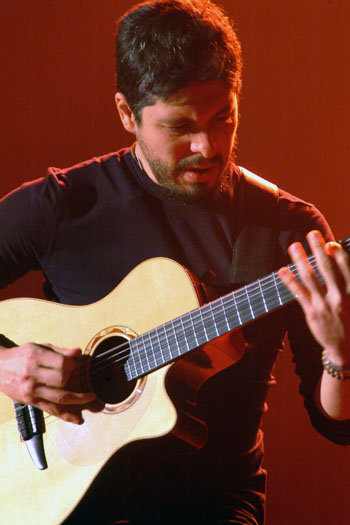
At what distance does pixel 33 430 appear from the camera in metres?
1.51

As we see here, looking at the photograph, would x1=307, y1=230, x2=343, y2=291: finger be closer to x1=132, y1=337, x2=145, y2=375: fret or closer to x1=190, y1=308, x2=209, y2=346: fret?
x1=190, y1=308, x2=209, y2=346: fret

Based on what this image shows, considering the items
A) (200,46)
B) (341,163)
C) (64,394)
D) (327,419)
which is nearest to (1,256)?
(64,394)

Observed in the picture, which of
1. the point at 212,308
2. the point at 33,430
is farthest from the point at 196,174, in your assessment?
the point at 33,430

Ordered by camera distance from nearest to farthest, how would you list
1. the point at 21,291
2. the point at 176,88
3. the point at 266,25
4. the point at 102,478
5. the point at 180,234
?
the point at 102,478, the point at 176,88, the point at 180,234, the point at 266,25, the point at 21,291

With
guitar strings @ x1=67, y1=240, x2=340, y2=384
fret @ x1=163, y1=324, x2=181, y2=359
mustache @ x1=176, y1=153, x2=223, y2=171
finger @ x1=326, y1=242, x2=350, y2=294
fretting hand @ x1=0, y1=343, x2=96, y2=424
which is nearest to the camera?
finger @ x1=326, y1=242, x2=350, y2=294

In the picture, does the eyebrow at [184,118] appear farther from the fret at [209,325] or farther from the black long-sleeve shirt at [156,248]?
the fret at [209,325]

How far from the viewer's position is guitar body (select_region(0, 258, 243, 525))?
A: 4.40 feet

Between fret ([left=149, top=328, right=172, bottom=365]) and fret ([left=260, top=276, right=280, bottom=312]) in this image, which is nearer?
fret ([left=260, top=276, right=280, bottom=312])

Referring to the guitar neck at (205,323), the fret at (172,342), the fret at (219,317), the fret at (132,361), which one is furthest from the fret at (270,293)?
the fret at (132,361)

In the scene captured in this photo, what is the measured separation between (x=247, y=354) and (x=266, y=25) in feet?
4.38

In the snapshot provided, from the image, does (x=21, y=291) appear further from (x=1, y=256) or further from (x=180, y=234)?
(x=180, y=234)

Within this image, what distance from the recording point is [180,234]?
1.64 metres

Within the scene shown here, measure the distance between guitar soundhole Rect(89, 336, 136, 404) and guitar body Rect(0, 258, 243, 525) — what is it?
22 millimetres

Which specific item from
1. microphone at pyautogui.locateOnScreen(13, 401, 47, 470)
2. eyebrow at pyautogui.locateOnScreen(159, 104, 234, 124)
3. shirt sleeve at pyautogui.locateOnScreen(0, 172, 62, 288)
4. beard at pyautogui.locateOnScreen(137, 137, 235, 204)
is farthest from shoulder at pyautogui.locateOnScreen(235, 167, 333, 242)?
microphone at pyautogui.locateOnScreen(13, 401, 47, 470)
